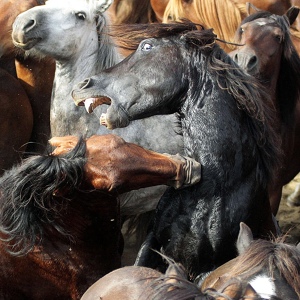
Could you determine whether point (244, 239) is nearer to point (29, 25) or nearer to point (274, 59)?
point (29, 25)

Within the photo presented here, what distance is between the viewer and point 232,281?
205cm

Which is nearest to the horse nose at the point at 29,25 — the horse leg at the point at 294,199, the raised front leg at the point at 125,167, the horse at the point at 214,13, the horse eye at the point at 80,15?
the horse eye at the point at 80,15

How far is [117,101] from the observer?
2.85m

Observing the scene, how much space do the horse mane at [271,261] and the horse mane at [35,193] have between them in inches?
26.9

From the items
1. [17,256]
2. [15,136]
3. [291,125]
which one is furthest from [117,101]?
[291,125]

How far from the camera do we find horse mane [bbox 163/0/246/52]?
5516 mm

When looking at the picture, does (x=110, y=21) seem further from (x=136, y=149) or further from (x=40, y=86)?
(x=136, y=149)

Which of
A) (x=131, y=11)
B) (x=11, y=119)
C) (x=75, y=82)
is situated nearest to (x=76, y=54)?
(x=75, y=82)

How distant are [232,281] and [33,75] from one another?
2535 millimetres

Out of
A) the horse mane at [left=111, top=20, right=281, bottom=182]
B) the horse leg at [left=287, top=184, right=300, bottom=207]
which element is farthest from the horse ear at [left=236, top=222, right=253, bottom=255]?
the horse leg at [left=287, top=184, right=300, bottom=207]

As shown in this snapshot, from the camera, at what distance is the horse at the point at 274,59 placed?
4.09 metres

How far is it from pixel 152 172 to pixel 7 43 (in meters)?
1.80

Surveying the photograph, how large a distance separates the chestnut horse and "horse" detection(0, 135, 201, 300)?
4.43ft

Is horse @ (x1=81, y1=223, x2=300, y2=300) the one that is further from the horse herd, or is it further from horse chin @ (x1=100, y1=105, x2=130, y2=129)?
horse chin @ (x1=100, y1=105, x2=130, y2=129)
